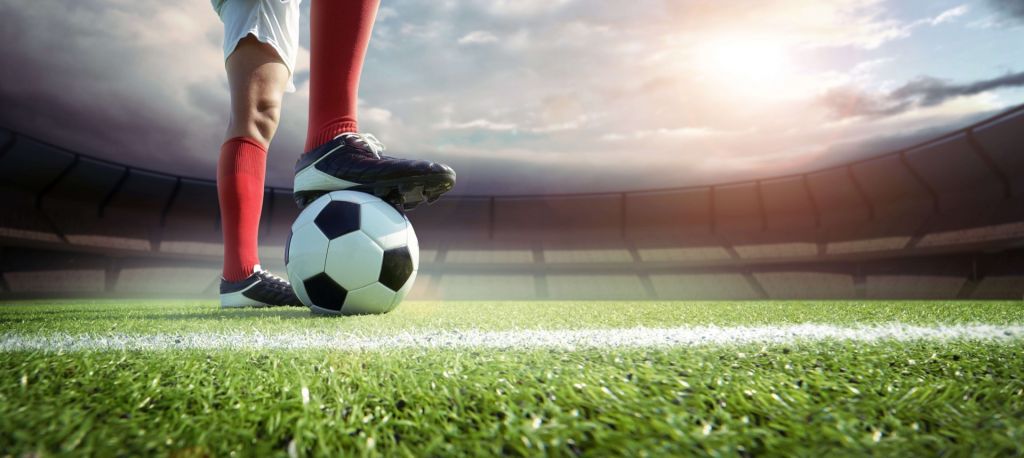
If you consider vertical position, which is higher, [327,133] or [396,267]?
[327,133]

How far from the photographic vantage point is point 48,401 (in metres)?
0.59

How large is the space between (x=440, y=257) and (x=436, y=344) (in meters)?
15.6

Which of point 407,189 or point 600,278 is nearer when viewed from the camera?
point 407,189

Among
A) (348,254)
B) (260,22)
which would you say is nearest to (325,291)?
(348,254)

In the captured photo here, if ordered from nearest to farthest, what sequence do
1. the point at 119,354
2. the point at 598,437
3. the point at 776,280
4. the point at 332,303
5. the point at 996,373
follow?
the point at 598,437
the point at 996,373
the point at 119,354
the point at 332,303
the point at 776,280

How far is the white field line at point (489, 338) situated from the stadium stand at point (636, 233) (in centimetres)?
1272

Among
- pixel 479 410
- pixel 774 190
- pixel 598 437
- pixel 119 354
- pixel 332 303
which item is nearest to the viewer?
pixel 598 437

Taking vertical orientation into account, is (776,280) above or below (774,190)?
below

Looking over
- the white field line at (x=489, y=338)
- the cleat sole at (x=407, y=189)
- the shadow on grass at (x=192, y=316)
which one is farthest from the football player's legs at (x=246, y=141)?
the white field line at (x=489, y=338)

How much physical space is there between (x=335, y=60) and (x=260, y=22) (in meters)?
0.40

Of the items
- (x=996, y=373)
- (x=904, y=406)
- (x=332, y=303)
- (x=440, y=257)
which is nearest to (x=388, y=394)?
(x=904, y=406)

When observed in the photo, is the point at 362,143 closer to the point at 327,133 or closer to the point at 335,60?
the point at 327,133

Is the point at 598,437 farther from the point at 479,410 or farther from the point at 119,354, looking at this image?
the point at 119,354

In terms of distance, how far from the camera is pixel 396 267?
76.1 inches
